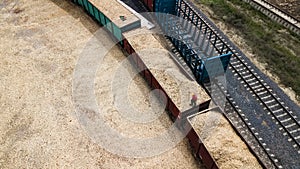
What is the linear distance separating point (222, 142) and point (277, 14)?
54.3ft

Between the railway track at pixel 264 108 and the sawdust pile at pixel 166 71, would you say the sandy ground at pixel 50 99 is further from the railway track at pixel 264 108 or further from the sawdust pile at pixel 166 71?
the railway track at pixel 264 108

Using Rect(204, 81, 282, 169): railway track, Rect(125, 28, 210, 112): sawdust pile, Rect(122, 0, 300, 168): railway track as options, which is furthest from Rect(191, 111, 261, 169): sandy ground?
Rect(125, 28, 210, 112): sawdust pile

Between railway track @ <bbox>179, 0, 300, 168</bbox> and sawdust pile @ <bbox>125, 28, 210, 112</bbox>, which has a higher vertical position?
sawdust pile @ <bbox>125, 28, 210, 112</bbox>

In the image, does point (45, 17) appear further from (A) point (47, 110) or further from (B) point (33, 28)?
(A) point (47, 110)

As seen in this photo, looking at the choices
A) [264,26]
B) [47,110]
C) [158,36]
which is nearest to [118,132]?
[47,110]

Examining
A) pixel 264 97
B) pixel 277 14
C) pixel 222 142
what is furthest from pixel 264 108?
pixel 277 14

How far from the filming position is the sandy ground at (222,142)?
43.8 ft

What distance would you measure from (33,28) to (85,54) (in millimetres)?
7251

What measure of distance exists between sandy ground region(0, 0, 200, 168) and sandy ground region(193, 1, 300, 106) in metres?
8.68

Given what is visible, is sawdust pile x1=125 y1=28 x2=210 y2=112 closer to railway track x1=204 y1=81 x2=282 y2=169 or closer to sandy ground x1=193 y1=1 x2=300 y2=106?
railway track x1=204 y1=81 x2=282 y2=169

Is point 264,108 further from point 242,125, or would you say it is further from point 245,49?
point 245,49

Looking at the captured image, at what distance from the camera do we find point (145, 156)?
15.7 m

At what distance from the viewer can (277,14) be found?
24.5m

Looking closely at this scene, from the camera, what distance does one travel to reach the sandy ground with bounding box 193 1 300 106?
18.1 meters
